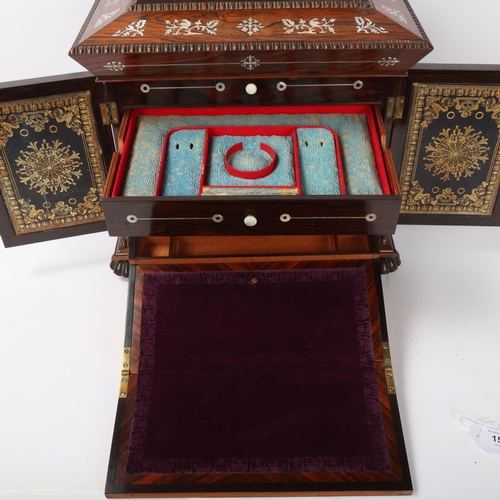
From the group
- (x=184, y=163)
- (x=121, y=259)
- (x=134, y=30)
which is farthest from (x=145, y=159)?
(x=121, y=259)

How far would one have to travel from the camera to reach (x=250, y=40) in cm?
202

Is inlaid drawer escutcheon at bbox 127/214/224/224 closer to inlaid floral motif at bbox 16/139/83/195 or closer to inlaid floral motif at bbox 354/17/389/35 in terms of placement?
inlaid floral motif at bbox 16/139/83/195

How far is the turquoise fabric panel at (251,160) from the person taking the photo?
210 cm

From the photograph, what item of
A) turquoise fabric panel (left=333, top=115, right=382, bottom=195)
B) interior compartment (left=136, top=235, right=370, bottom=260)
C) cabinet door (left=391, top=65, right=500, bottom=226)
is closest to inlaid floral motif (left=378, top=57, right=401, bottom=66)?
cabinet door (left=391, top=65, right=500, bottom=226)

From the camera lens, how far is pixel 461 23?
2961 millimetres

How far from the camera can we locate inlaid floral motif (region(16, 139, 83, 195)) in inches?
90.8

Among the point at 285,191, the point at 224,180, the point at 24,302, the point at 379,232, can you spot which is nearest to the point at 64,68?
the point at 24,302

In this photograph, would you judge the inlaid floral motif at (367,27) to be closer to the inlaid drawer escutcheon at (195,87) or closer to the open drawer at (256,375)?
the inlaid drawer escutcheon at (195,87)

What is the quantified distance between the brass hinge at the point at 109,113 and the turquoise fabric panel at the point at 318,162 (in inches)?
21.9

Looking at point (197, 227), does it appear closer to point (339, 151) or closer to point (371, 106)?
point (339, 151)

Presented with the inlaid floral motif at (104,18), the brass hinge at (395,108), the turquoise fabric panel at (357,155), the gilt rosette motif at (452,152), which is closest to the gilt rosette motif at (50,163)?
the inlaid floral motif at (104,18)

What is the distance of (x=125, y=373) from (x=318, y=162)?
2.80ft

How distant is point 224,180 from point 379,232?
0.46m

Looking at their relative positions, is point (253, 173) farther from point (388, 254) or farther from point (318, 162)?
point (388, 254)
